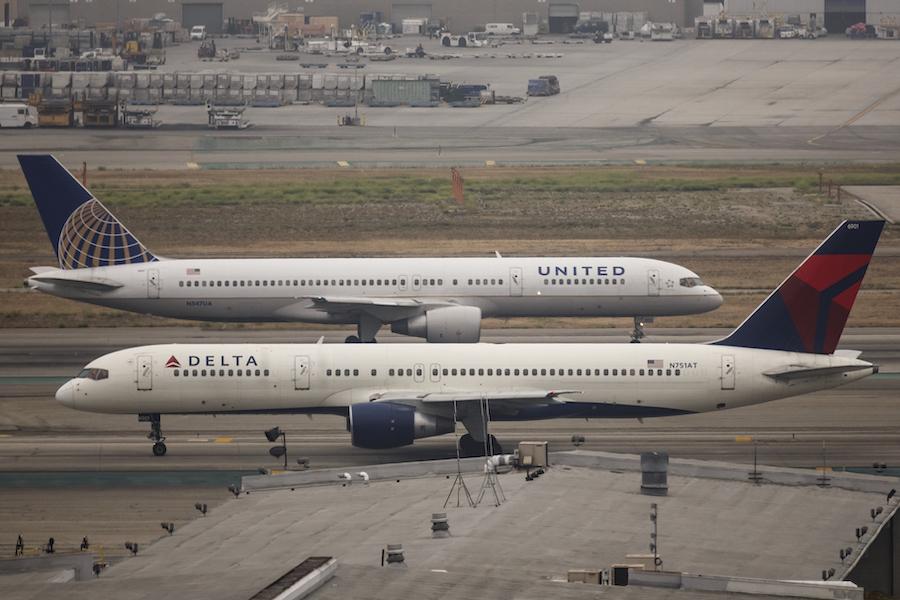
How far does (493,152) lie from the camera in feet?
505

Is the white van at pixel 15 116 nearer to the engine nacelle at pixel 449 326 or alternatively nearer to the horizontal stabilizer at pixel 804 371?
the engine nacelle at pixel 449 326

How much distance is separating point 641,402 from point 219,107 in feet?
465

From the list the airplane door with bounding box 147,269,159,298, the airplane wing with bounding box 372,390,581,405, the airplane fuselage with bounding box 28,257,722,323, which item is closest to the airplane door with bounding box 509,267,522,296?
the airplane fuselage with bounding box 28,257,722,323

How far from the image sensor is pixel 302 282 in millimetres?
74562

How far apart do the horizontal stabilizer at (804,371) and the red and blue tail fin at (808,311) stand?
0.91m

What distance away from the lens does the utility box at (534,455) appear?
152 feet

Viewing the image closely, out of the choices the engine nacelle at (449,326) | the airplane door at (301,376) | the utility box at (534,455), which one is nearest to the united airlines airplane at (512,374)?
the airplane door at (301,376)

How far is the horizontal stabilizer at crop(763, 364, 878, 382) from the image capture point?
184ft

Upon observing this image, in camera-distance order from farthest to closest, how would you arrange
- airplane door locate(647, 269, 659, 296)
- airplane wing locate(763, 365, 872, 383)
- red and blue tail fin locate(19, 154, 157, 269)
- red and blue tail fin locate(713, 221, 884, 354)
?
airplane door locate(647, 269, 659, 296)
red and blue tail fin locate(19, 154, 157, 269)
red and blue tail fin locate(713, 221, 884, 354)
airplane wing locate(763, 365, 872, 383)

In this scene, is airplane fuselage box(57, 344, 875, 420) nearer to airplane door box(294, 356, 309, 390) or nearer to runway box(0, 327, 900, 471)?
airplane door box(294, 356, 309, 390)

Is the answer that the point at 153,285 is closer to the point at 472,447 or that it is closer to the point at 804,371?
the point at 472,447

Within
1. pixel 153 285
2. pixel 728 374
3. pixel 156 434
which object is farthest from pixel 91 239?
pixel 728 374

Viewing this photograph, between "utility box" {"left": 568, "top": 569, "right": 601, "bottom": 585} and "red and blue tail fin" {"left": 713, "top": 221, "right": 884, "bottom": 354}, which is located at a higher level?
"red and blue tail fin" {"left": 713, "top": 221, "right": 884, "bottom": 354}

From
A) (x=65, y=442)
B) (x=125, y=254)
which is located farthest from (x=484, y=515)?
(x=125, y=254)
